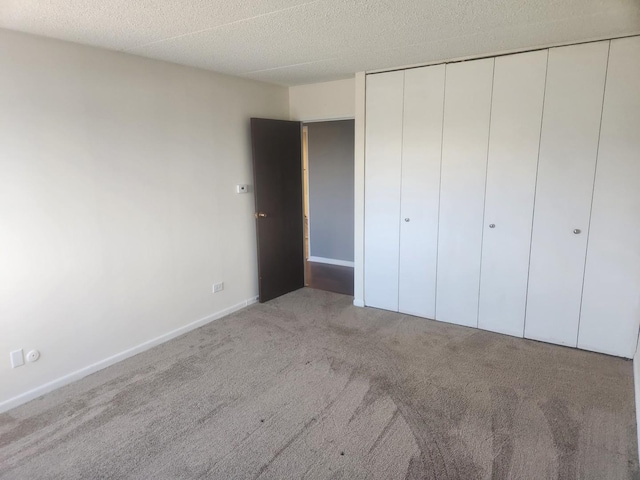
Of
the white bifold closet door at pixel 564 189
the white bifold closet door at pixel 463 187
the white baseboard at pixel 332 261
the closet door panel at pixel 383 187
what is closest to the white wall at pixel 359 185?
the closet door panel at pixel 383 187

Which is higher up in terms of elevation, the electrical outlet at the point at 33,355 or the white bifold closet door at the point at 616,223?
the white bifold closet door at the point at 616,223

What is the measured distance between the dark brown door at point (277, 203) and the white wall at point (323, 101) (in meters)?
0.19

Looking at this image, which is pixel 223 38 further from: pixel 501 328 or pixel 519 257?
pixel 501 328

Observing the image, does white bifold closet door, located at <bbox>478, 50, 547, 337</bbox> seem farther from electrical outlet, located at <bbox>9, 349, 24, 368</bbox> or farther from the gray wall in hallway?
electrical outlet, located at <bbox>9, 349, 24, 368</bbox>

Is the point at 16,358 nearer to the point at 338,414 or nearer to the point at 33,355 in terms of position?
the point at 33,355

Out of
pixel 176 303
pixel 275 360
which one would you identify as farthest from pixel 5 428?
pixel 275 360

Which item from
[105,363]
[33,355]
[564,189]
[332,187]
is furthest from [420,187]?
[33,355]

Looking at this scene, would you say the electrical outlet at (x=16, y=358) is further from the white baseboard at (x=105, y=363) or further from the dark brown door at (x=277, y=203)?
the dark brown door at (x=277, y=203)

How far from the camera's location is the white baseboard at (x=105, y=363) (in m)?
2.64

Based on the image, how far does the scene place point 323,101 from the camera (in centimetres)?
442

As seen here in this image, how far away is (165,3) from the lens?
210 cm

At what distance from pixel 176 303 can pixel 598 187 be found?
3.57 m

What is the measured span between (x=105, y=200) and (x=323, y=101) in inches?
98.2

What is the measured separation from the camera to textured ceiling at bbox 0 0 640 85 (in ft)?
7.11
